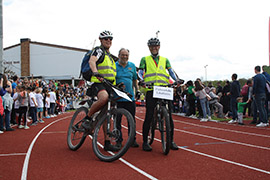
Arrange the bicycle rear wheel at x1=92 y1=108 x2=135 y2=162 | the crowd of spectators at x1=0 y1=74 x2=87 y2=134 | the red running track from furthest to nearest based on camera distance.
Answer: the crowd of spectators at x1=0 y1=74 x2=87 y2=134, the bicycle rear wheel at x1=92 y1=108 x2=135 y2=162, the red running track

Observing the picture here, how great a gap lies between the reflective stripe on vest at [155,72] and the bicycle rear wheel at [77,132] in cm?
142

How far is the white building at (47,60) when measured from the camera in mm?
47469

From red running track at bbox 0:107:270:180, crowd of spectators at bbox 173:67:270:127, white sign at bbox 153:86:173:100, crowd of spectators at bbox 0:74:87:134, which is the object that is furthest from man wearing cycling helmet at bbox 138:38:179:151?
crowd of spectators at bbox 173:67:270:127

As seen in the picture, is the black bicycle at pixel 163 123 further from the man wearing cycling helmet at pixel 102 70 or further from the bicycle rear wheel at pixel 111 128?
the man wearing cycling helmet at pixel 102 70

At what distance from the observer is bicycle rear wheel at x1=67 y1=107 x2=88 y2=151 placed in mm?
5289

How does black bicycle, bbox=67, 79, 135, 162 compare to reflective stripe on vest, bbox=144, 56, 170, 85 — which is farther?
reflective stripe on vest, bbox=144, 56, 170, 85

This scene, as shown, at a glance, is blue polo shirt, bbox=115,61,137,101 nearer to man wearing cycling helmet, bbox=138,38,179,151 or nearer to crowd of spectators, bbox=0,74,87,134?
man wearing cycling helmet, bbox=138,38,179,151

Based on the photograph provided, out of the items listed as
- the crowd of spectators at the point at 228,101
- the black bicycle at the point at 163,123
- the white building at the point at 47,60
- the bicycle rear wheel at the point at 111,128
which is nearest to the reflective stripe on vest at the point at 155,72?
the black bicycle at the point at 163,123

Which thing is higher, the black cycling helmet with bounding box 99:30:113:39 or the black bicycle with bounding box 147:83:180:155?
the black cycling helmet with bounding box 99:30:113:39

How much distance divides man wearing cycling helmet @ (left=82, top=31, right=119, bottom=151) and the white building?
42.0 meters

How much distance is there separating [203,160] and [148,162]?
91 centimetres

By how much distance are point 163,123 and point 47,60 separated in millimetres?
46062

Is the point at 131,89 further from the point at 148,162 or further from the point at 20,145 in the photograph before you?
the point at 20,145

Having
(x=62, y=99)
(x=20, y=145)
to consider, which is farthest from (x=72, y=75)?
(x=20, y=145)
